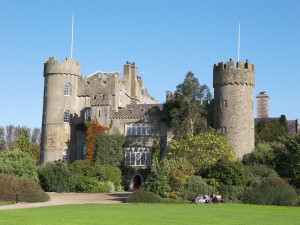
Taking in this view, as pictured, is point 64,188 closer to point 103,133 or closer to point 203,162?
point 103,133

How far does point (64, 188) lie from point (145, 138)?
1103 cm

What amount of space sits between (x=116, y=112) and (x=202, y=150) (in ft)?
46.9

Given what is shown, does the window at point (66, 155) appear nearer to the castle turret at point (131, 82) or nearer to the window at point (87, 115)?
the window at point (87, 115)

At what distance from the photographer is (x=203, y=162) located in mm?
37969

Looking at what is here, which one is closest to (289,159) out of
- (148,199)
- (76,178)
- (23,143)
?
(148,199)

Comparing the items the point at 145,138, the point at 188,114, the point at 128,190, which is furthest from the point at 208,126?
the point at 128,190

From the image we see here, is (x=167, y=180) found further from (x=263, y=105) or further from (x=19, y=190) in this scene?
(x=263, y=105)

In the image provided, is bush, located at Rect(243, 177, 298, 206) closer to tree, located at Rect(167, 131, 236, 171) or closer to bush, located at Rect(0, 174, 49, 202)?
tree, located at Rect(167, 131, 236, 171)

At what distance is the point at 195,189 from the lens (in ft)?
109

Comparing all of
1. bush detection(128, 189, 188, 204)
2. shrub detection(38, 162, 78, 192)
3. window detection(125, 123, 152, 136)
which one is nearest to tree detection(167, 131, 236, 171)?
bush detection(128, 189, 188, 204)

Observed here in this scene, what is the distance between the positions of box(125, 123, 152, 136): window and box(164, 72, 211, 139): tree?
287 cm

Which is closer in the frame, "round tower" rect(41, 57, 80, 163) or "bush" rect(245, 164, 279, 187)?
"bush" rect(245, 164, 279, 187)

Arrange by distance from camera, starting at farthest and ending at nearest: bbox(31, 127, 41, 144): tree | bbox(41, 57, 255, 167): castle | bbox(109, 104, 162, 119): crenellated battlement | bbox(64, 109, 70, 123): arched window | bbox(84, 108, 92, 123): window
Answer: bbox(31, 127, 41, 144): tree → bbox(64, 109, 70, 123): arched window → bbox(84, 108, 92, 123): window → bbox(109, 104, 162, 119): crenellated battlement → bbox(41, 57, 255, 167): castle

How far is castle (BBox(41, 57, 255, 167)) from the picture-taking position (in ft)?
152
